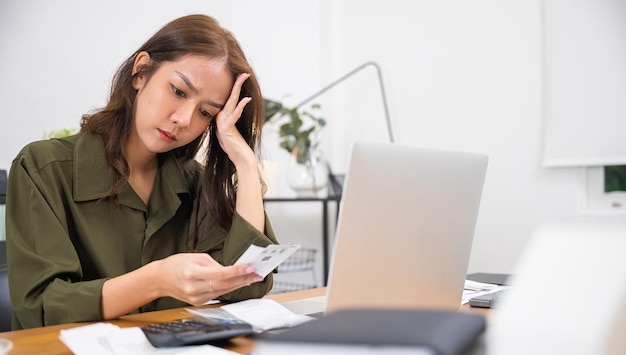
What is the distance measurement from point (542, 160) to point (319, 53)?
1366 mm

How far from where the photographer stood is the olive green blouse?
103cm

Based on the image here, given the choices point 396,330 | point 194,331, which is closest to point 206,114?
point 194,331

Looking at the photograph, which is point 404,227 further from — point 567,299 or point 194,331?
point 567,299

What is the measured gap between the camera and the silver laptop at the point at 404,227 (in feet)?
2.52

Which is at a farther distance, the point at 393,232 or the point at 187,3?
the point at 187,3

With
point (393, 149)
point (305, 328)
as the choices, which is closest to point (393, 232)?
point (393, 149)

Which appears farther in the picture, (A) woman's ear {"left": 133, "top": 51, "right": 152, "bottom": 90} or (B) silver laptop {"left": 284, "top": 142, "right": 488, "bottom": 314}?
(A) woman's ear {"left": 133, "top": 51, "right": 152, "bottom": 90}

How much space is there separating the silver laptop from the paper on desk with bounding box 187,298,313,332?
0.60 feet

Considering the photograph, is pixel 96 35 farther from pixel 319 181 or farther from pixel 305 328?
pixel 305 328

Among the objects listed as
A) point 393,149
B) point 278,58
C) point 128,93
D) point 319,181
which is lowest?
point 319,181

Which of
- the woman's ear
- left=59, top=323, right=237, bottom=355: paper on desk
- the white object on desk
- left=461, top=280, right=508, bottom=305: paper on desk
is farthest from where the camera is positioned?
the woman's ear

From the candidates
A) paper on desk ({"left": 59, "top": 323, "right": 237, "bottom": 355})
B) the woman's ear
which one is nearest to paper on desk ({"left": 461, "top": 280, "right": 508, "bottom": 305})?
paper on desk ({"left": 59, "top": 323, "right": 237, "bottom": 355})

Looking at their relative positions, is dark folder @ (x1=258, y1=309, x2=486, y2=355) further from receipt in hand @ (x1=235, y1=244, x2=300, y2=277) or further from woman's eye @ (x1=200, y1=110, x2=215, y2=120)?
woman's eye @ (x1=200, y1=110, x2=215, y2=120)

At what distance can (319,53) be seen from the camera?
3.36 m
